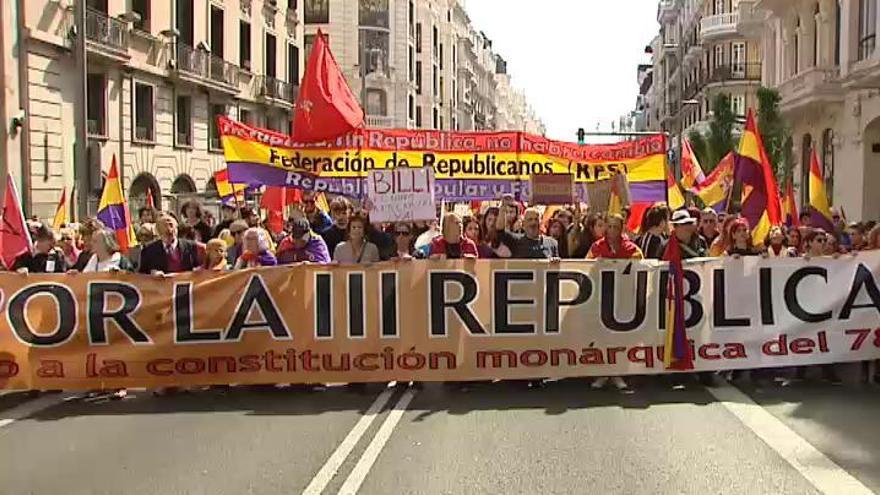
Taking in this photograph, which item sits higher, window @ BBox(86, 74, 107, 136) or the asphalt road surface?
window @ BBox(86, 74, 107, 136)

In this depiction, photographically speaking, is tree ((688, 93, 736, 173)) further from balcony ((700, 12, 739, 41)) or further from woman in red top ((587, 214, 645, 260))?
balcony ((700, 12, 739, 41))

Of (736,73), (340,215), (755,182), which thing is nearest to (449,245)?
(340,215)

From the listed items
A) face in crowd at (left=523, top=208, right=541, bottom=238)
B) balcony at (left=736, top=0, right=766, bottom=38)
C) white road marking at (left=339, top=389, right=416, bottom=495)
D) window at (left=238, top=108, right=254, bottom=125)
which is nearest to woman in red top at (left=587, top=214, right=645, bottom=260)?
face in crowd at (left=523, top=208, right=541, bottom=238)

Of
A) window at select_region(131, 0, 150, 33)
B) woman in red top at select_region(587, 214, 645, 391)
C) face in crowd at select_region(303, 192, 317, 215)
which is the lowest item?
woman in red top at select_region(587, 214, 645, 391)

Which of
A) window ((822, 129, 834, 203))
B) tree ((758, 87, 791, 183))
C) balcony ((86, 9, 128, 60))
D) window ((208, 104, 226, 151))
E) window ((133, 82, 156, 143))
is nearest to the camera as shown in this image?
balcony ((86, 9, 128, 60))

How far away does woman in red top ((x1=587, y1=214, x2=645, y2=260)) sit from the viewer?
9961 mm

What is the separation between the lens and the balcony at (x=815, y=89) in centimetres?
3042

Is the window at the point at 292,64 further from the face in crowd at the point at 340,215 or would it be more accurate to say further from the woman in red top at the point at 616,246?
the woman in red top at the point at 616,246

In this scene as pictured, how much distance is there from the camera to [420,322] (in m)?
9.55

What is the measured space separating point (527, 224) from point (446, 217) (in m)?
0.88

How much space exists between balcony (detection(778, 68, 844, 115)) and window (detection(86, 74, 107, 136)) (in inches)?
787

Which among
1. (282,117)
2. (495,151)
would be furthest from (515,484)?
(282,117)

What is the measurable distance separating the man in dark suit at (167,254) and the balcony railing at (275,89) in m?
30.4

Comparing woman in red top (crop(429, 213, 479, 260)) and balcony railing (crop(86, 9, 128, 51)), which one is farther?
balcony railing (crop(86, 9, 128, 51))
